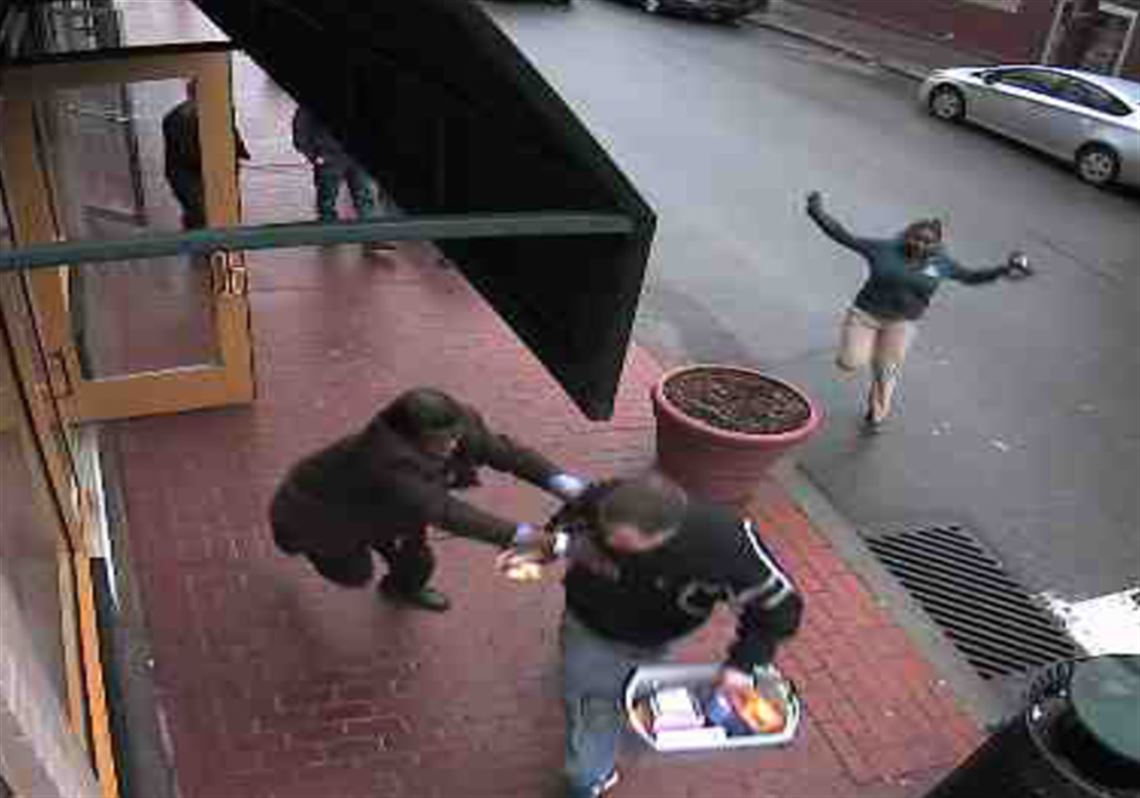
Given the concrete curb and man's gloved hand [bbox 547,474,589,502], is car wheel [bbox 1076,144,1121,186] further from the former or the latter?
man's gloved hand [bbox 547,474,589,502]

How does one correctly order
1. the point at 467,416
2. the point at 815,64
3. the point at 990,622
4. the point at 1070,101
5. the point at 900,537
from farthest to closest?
the point at 815,64, the point at 1070,101, the point at 900,537, the point at 990,622, the point at 467,416

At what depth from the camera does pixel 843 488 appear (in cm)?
789

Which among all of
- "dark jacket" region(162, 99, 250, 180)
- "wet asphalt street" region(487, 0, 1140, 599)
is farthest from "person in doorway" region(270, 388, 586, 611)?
"wet asphalt street" region(487, 0, 1140, 599)

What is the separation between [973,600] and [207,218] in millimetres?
4702

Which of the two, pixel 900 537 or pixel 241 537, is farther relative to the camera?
pixel 900 537

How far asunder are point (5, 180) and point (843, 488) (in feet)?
16.7

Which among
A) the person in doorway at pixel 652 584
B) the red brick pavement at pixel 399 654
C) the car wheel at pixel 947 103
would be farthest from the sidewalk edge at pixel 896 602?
the car wheel at pixel 947 103

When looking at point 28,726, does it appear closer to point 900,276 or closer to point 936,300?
point 900,276

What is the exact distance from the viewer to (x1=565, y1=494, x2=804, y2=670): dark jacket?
4.14 metres

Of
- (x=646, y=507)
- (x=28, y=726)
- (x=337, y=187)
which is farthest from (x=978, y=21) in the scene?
(x=28, y=726)

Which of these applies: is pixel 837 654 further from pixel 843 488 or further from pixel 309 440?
pixel 309 440

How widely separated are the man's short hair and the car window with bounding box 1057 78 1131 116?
13.9 m

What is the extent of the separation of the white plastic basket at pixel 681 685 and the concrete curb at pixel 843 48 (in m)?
18.7

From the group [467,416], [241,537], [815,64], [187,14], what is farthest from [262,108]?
[815,64]
